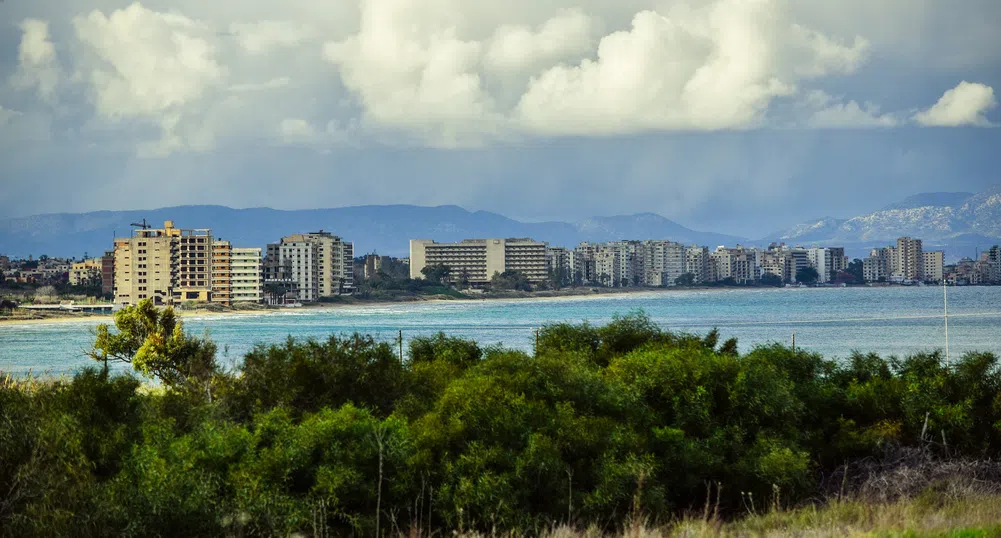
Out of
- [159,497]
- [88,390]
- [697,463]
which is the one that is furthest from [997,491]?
[88,390]

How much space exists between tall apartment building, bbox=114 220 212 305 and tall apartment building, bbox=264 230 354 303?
20.2 m

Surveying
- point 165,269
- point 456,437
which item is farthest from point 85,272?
point 456,437

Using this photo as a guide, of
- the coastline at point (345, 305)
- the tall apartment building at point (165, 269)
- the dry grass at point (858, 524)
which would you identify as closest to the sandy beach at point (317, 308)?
the coastline at point (345, 305)

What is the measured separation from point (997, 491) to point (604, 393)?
5.70 m

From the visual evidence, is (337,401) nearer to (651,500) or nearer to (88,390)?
(88,390)

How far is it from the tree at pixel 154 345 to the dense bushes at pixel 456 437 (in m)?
8.15

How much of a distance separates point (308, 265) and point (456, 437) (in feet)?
456

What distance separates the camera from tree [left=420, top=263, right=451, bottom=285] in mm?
183750

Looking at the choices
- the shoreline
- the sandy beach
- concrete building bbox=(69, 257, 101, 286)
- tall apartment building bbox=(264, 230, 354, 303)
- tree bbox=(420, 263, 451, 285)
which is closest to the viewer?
the sandy beach

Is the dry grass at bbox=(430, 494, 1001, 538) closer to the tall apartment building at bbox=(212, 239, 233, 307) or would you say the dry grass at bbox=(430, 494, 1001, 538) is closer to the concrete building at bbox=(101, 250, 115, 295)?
the tall apartment building at bbox=(212, 239, 233, 307)

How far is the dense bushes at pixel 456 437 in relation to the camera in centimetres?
1152

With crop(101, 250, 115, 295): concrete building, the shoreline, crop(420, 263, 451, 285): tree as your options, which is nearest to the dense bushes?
the shoreline

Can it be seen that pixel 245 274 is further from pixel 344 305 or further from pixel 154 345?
pixel 154 345

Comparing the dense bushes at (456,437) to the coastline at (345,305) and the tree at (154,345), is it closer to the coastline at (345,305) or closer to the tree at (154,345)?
the tree at (154,345)
